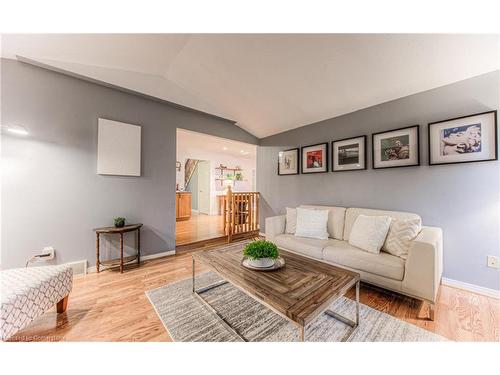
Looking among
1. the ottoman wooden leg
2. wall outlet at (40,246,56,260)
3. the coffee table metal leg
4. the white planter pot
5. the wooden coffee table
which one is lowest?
the coffee table metal leg

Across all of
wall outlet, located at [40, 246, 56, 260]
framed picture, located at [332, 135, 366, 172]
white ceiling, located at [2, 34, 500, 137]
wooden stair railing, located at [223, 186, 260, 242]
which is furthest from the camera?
wooden stair railing, located at [223, 186, 260, 242]

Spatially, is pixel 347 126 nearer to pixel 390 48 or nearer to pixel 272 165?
pixel 390 48

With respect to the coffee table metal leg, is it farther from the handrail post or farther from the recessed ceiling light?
the recessed ceiling light

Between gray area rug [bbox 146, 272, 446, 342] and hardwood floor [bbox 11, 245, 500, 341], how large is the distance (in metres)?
0.11

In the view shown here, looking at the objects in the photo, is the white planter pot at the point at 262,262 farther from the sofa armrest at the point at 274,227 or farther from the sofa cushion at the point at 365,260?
the sofa armrest at the point at 274,227

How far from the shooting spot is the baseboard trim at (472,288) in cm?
178

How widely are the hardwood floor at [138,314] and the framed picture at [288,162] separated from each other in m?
2.16

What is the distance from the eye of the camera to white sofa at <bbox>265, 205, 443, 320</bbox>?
4.96ft

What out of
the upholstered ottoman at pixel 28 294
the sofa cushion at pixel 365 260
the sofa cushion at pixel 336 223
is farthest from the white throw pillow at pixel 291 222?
the upholstered ottoman at pixel 28 294

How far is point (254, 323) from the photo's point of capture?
4.70 feet

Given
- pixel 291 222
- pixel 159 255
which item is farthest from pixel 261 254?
pixel 159 255

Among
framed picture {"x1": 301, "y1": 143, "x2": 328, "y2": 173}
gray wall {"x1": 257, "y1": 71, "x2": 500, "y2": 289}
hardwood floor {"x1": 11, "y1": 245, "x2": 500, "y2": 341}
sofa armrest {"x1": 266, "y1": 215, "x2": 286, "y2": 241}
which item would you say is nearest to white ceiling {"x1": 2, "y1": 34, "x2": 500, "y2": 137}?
gray wall {"x1": 257, "y1": 71, "x2": 500, "y2": 289}
